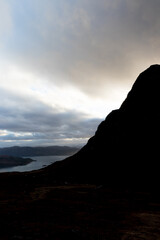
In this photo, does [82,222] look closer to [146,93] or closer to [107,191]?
[107,191]

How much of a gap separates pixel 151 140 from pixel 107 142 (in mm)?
10895

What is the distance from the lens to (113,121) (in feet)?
125

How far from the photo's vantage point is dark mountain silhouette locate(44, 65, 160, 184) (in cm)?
2389

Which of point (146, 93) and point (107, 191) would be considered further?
point (146, 93)

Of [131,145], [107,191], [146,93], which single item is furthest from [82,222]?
[146,93]

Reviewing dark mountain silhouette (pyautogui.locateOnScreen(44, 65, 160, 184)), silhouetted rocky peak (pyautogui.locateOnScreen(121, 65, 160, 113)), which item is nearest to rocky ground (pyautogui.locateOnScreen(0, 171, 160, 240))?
dark mountain silhouette (pyautogui.locateOnScreen(44, 65, 160, 184))

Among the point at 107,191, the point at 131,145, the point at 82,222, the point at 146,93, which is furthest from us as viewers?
the point at 146,93

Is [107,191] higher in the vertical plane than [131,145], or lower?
lower

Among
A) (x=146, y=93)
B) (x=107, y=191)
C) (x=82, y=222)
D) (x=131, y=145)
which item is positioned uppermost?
(x=146, y=93)

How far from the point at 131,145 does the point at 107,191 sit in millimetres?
10399

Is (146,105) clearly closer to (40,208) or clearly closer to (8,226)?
(40,208)

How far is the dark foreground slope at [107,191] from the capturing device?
27.5ft

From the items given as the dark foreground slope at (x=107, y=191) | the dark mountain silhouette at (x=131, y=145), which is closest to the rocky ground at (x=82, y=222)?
the dark foreground slope at (x=107, y=191)

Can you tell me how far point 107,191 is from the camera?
20.1 m
